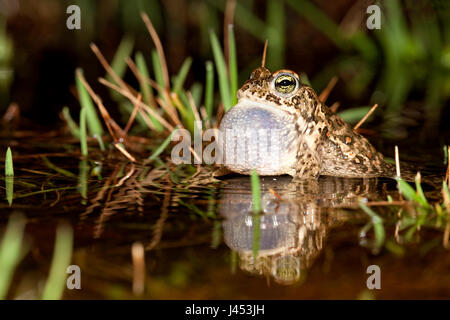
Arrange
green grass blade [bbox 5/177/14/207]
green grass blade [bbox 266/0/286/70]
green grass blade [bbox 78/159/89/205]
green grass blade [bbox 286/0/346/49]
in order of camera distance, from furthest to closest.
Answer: green grass blade [bbox 286/0/346/49]
green grass blade [bbox 266/0/286/70]
green grass blade [bbox 78/159/89/205]
green grass blade [bbox 5/177/14/207]

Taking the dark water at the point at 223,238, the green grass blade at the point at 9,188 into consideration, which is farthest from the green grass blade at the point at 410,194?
the green grass blade at the point at 9,188

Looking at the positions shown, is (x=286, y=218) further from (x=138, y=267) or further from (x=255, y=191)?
(x=138, y=267)

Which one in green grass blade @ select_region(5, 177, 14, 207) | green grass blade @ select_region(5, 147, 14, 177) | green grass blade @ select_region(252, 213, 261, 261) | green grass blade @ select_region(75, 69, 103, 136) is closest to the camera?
green grass blade @ select_region(252, 213, 261, 261)

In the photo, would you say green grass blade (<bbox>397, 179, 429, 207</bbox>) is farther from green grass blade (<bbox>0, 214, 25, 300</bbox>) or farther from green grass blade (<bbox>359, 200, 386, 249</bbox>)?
green grass blade (<bbox>0, 214, 25, 300</bbox>)

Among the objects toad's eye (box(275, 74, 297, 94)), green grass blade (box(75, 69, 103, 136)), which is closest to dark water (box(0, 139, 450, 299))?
toad's eye (box(275, 74, 297, 94))

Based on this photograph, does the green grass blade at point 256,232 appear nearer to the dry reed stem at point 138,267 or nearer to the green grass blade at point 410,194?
the dry reed stem at point 138,267

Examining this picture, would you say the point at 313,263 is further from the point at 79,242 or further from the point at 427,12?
the point at 427,12
